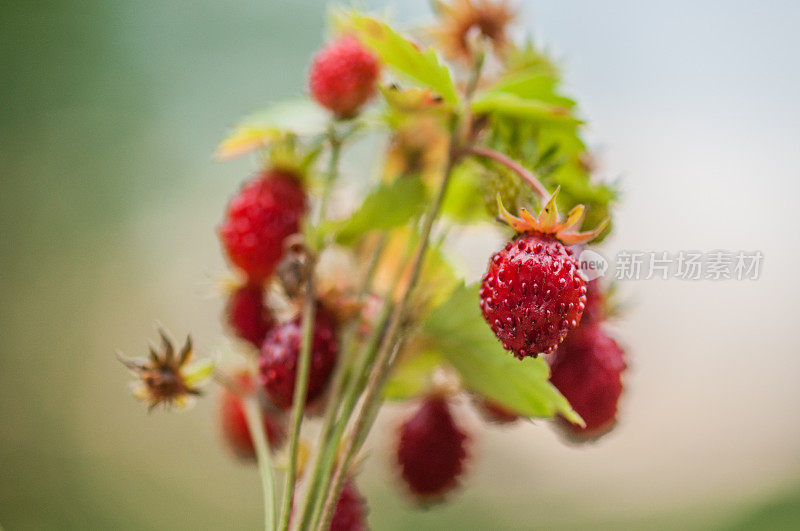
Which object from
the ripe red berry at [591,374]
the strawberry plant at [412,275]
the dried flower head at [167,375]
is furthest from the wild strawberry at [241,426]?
the ripe red berry at [591,374]

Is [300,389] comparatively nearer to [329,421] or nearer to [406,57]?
[329,421]

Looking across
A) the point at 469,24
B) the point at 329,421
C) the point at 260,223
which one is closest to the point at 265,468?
the point at 329,421

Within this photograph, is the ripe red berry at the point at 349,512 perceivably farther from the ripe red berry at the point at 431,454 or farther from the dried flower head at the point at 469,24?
the dried flower head at the point at 469,24

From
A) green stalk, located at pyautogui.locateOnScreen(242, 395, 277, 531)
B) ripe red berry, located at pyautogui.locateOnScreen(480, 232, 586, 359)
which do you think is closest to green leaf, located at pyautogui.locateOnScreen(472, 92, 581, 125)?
ripe red berry, located at pyautogui.locateOnScreen(480, 232, 586, 359)

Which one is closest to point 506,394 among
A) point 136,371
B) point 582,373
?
point 582,373

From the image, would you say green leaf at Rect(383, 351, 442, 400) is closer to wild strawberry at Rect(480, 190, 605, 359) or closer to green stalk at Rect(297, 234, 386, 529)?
green stalk at Rect(297, 234, 386, 529)

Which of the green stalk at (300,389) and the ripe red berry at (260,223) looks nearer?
the green stalk at (300,389)
